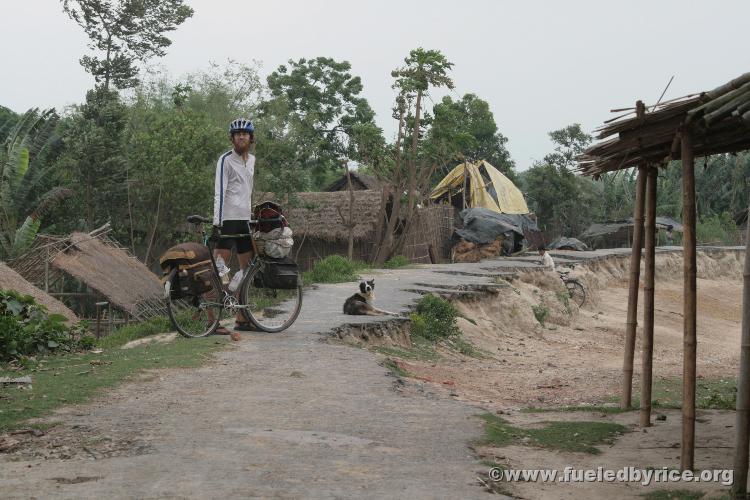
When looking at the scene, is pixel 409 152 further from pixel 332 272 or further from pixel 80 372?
pixel 80 372

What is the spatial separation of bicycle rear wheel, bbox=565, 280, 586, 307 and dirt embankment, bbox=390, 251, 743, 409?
27 centimetres

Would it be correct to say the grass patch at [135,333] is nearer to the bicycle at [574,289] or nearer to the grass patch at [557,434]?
the grass patch at [557,434]

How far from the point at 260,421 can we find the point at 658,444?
2.67 m

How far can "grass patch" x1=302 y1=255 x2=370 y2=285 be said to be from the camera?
17.8 m

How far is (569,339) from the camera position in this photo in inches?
698

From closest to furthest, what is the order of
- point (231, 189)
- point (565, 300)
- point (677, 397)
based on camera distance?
point (677, 397) < point (231, 189) < point (565, 300)

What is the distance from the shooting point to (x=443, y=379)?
9.16 m

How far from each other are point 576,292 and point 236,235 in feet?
50.8

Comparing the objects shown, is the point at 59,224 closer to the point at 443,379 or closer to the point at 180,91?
the point at 180,91

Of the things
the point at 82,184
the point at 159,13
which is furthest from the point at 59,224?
the point at 159,13

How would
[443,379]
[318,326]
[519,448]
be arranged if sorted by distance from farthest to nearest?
1. [318,326]
2. [443,379]
3. [519,448]

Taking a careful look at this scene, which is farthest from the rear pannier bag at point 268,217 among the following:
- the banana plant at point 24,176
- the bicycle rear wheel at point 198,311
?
the banana plant at point 24,176

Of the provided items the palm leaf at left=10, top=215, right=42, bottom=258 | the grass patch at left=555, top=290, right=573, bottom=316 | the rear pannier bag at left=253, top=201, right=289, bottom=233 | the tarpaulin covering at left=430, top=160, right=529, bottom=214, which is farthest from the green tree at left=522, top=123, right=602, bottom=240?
the rear pannier bag at left=253, top=201, right=289, bottom=233

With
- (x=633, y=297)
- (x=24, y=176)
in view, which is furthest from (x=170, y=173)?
(x=633, y=297)
